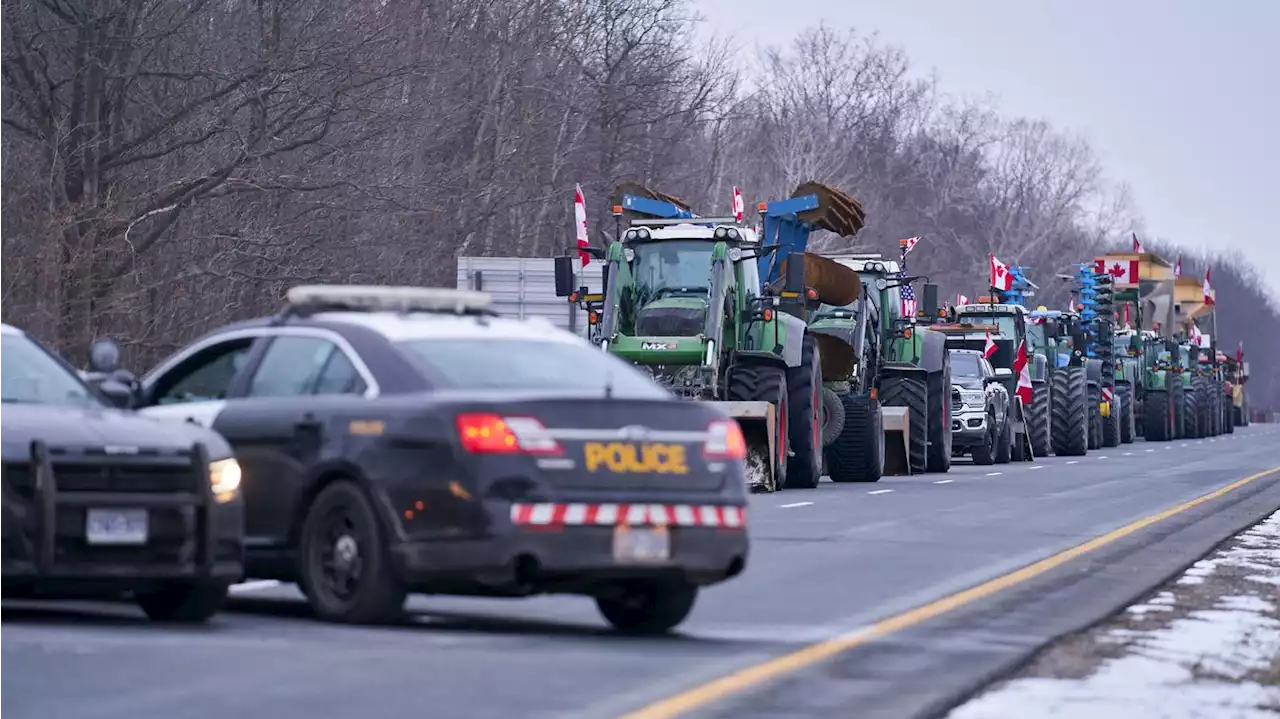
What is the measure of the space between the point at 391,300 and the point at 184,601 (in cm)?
180

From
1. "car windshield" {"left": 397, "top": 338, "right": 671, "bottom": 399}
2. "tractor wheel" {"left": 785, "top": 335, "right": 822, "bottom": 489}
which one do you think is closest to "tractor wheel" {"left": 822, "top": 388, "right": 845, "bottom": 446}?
"tractor wheel" {"left": 785, "top": 335, "right": 822, "bottom": 489}

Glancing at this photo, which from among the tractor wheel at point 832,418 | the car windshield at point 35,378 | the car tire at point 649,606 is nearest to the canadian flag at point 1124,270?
the tractor wheel at point 832,418

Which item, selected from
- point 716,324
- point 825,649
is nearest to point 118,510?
point 825,649

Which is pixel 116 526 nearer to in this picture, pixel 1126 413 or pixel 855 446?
pixel 855 446

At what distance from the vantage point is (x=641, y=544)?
446 inches

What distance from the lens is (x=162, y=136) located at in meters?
35.8

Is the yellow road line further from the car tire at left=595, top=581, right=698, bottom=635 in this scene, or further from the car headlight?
the car headlight

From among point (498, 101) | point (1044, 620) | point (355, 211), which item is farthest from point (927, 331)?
point (1044, 620)

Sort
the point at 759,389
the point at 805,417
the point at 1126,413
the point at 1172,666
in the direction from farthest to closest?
1. the point at 1126,413
2. the point at 805,417
3. the point at 759,389
4. the point at 1172,666

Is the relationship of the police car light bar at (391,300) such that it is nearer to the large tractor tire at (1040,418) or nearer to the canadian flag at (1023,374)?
the canadian flag at (1023,374)

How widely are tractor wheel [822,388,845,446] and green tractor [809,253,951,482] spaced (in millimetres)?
13

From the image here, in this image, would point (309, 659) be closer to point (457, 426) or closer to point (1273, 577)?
point (457, 426)

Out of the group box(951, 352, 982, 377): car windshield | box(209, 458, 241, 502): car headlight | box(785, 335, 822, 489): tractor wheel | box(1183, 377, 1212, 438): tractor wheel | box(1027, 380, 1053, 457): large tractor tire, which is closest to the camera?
box(209, 458, 241, 502): car headlight

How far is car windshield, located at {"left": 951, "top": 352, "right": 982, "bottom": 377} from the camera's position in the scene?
43906mm
